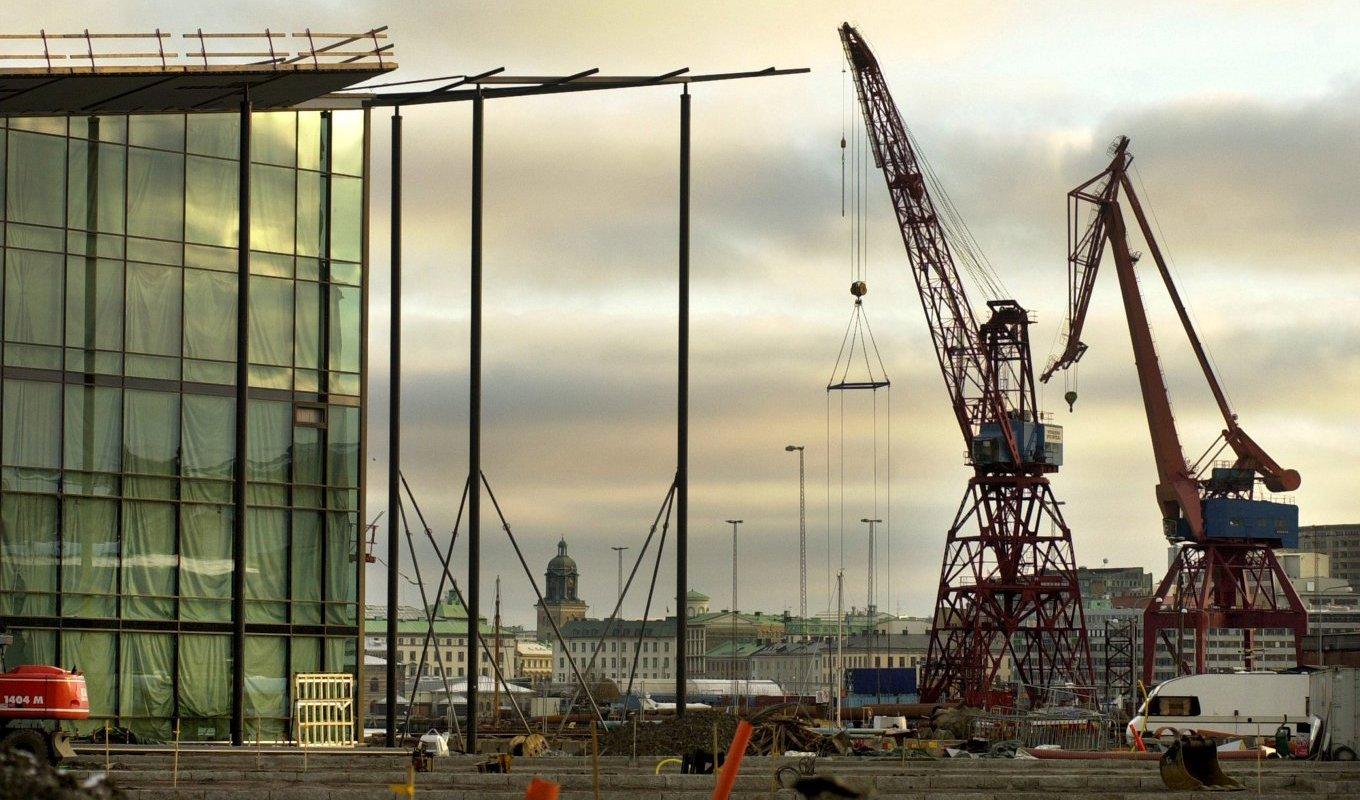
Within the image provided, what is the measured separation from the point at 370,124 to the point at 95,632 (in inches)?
524

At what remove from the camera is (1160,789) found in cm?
3142

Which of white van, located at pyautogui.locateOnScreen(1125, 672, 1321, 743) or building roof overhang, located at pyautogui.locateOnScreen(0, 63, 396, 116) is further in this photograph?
white van, located at pyautogui.locateOnScreen(1125, 672, 1321, 743)

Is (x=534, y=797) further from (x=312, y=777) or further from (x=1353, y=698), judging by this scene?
(x=1353, y=698)

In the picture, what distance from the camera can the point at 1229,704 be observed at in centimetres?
5584

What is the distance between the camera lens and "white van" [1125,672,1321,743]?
5500cm

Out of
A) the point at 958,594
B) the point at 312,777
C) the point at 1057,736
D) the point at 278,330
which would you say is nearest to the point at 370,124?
the point at 278,330

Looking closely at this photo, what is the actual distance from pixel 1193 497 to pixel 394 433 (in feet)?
255

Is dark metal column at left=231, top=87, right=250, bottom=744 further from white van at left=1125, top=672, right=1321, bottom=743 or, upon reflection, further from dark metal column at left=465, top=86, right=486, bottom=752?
white van at left=1125, top=672, right=1321, bottom=743

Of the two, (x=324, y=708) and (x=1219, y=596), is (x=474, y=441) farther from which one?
(x=1219, y=596)

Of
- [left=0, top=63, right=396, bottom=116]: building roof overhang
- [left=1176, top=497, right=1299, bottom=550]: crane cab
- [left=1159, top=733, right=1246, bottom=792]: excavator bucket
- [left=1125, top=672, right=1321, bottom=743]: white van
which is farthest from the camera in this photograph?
[left=1176, top=497, right=1299, bottom=550]: crane cab

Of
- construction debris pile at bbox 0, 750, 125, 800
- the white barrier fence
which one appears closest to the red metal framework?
the white barrier fence

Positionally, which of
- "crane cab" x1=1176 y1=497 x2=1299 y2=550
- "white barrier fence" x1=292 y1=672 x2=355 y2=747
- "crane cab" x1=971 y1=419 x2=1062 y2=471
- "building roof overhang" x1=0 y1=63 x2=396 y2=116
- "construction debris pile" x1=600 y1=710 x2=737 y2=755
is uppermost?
"building roof overhang" x1=0 y1=63 x2=396 y2=116

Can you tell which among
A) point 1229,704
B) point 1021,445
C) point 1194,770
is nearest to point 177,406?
point 1194,770

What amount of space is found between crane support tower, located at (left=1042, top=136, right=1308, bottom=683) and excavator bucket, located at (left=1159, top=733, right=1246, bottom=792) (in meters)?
80.0
